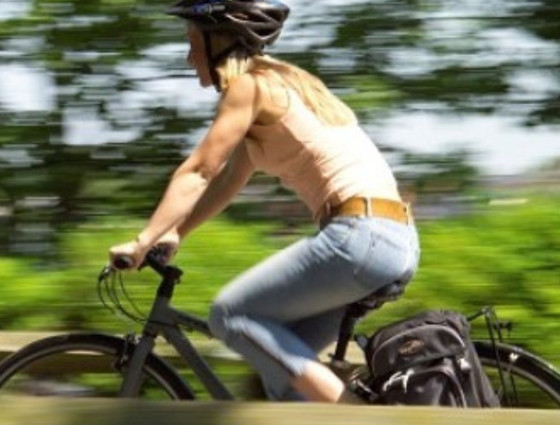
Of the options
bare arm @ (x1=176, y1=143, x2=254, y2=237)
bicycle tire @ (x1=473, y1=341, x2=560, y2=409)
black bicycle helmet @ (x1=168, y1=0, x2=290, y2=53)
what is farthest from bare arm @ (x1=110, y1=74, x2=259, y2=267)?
bicycle tire @ (x1=473, y1=341, x2=560, y2=409)

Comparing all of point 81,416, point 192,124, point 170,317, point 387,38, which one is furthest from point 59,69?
point 81,416

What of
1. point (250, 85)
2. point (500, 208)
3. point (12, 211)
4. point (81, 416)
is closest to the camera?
point (81, 416)

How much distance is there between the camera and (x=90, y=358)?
183 inches

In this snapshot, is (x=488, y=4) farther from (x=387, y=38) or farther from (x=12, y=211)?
(x=12, y=211)

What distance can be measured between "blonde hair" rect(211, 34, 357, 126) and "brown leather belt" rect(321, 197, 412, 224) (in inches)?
9.2

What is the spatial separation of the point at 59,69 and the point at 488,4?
7.69 feet

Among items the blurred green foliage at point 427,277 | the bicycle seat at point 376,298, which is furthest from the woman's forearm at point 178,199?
the blurred green foliage at point 427,277

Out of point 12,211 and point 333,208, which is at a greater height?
point 333,208

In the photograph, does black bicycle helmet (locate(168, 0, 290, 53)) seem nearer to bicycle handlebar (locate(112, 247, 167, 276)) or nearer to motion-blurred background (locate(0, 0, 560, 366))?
bicycle handlebar (locate(112, 247, 167, 276))

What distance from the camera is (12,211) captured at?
7.77 meters

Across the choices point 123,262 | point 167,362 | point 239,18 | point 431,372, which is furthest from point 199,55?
point 431,372

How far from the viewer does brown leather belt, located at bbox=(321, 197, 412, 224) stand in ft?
13.3

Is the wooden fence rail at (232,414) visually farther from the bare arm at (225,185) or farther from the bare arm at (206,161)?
the bare arm at (225,185)

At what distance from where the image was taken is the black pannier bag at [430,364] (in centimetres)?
408
